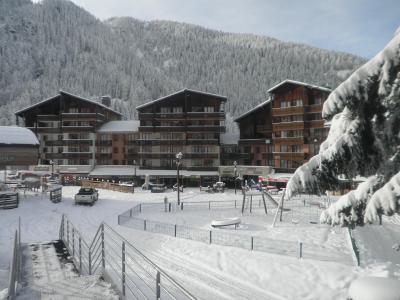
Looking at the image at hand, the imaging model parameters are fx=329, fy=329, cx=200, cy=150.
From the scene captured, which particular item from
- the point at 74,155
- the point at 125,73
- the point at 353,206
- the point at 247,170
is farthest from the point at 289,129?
the point at 125,73

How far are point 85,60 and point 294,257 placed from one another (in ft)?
638

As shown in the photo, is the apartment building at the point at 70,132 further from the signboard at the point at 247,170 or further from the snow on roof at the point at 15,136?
the snow on roof at the point at 15,136

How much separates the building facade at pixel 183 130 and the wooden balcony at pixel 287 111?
9.20 meters

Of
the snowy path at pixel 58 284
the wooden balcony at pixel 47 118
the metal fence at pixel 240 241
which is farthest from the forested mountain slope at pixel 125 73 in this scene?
the snowy path at pixel 58 284

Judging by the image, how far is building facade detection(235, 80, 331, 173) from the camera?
53344 mm

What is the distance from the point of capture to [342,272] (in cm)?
1576

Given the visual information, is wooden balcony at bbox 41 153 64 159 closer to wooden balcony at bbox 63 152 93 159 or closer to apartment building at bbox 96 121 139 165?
wooden balcony at bbox 63 152 93 159

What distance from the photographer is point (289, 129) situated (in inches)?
2186

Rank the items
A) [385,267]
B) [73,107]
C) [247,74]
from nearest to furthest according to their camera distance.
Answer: [385,267] → [73,107] → [247,74]

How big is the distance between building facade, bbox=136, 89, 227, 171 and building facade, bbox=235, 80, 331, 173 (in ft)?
21.9

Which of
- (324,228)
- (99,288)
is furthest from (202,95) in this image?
(99,288)

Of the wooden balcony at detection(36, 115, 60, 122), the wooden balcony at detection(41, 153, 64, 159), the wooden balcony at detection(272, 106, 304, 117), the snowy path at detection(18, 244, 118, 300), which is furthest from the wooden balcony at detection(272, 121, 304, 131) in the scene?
the snowy path at detection(18, 244, 118, 300)

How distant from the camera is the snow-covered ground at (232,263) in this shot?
13852 mm

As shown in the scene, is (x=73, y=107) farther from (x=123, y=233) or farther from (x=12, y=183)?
(x=123, y=233)
